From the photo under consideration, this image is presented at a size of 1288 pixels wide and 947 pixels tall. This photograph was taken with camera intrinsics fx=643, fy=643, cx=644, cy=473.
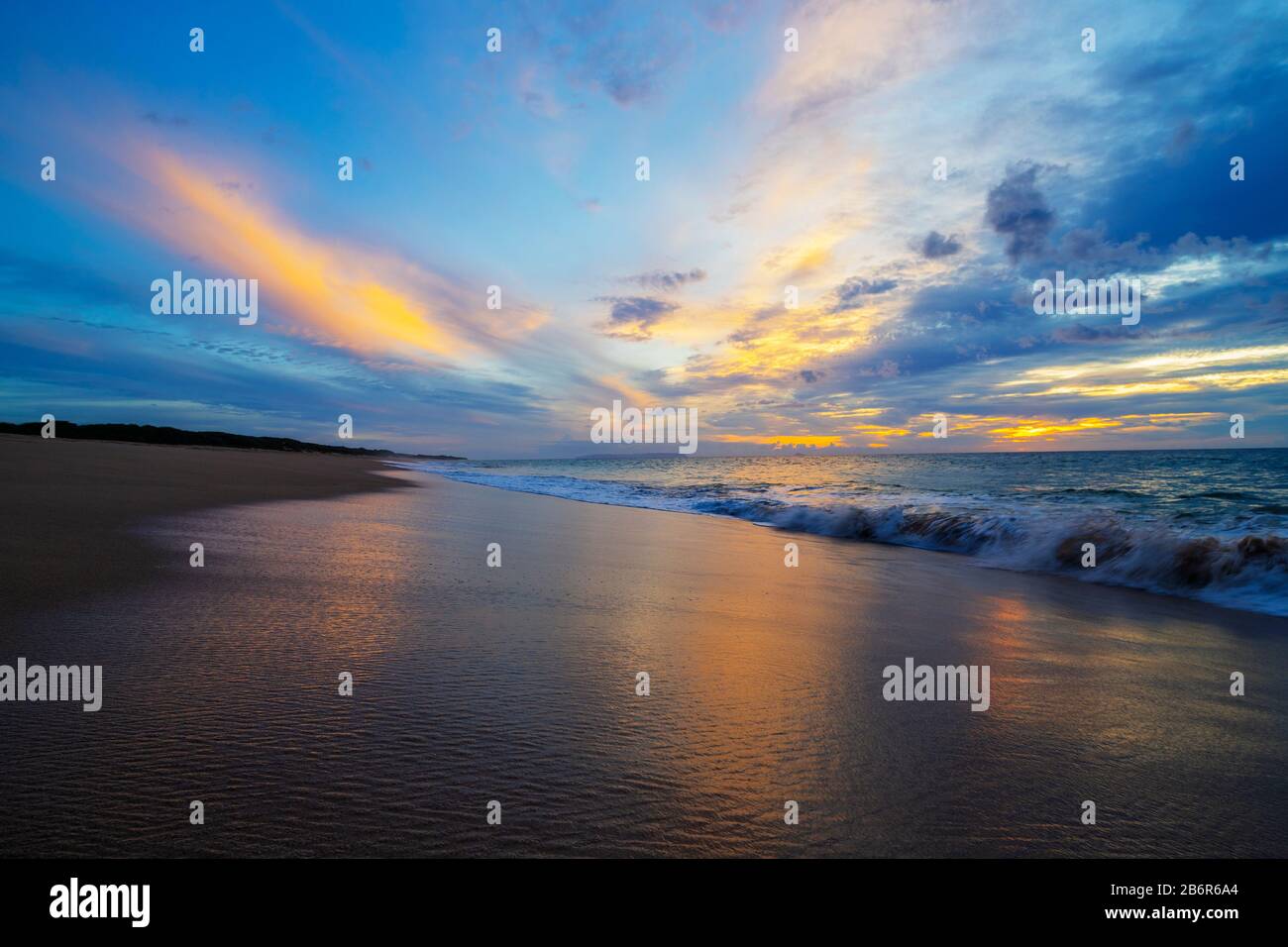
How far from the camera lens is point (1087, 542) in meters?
11.7

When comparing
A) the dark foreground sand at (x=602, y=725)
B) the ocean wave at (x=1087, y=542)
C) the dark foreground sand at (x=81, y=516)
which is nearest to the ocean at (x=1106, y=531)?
the ocean wave at (x=1087, y=542)


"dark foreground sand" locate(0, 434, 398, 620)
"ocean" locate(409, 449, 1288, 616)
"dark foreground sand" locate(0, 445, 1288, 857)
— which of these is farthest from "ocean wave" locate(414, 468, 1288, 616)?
"dark foreground sand" locate(0, 434, 398, 620)

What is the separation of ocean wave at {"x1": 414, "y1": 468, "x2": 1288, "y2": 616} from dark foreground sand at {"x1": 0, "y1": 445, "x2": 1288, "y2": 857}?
102 inches

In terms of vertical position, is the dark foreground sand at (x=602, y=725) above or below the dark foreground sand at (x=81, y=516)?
below

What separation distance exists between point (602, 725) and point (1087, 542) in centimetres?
1178

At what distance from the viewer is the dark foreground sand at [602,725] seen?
7.78ft

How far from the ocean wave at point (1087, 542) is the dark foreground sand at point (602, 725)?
2597 millimetres

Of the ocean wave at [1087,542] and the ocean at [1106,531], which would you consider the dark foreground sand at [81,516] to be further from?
the ocean wave at [1087,542]
